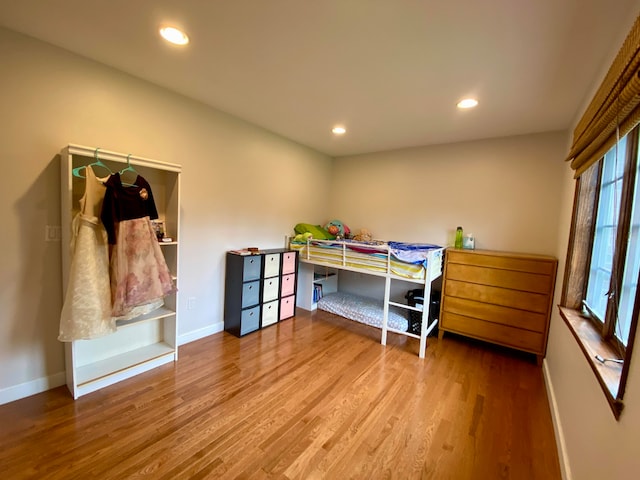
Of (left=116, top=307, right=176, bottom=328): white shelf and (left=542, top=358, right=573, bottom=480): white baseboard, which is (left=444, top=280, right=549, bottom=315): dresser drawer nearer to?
(left=542, top=358, right=573, bottom=480): white baseboard

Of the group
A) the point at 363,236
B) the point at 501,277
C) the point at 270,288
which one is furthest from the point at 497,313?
the point at 270,288

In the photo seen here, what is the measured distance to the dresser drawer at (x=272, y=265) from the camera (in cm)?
311

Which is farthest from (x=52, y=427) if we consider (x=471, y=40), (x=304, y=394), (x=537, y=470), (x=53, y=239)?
(x=471, y=40)

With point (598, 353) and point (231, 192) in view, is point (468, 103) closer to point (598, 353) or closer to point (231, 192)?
point (598, 353)

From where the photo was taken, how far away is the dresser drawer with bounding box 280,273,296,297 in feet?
11.1

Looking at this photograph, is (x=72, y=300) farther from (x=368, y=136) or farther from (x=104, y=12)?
(x=368, y=136)

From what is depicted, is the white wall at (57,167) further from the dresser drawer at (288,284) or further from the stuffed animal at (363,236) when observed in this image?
the stuffed animal at (363,236)

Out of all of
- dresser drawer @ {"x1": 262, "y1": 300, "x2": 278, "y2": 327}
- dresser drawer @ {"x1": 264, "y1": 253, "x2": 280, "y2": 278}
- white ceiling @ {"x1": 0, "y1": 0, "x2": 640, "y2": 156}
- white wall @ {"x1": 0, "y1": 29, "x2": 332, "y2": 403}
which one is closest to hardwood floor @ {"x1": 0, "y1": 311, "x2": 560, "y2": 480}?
white wall @ {"x1": 0, "y1": 29, "x2": 332, "y2": 403}

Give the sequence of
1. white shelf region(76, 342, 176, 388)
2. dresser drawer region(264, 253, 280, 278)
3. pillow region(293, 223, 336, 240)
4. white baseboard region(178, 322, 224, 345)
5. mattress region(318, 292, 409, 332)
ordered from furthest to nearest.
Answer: pillow region(293, 223, 336, 240)
mattress region(318, 292, 409, 332)
dresser drawer region(264, 253, 280, 278)
white baseboard region(178, 322, 224, 345)
white shelf region(76, 342, 176, 388)

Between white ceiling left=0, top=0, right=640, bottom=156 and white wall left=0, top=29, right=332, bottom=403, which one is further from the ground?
white ceiling left=0, top=0, right=640, bottom=156

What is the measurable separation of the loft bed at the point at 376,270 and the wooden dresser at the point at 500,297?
0.21 meters

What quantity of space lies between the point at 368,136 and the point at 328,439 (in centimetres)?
303

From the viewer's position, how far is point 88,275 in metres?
1.80

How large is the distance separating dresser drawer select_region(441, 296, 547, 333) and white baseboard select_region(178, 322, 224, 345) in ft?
8.21
